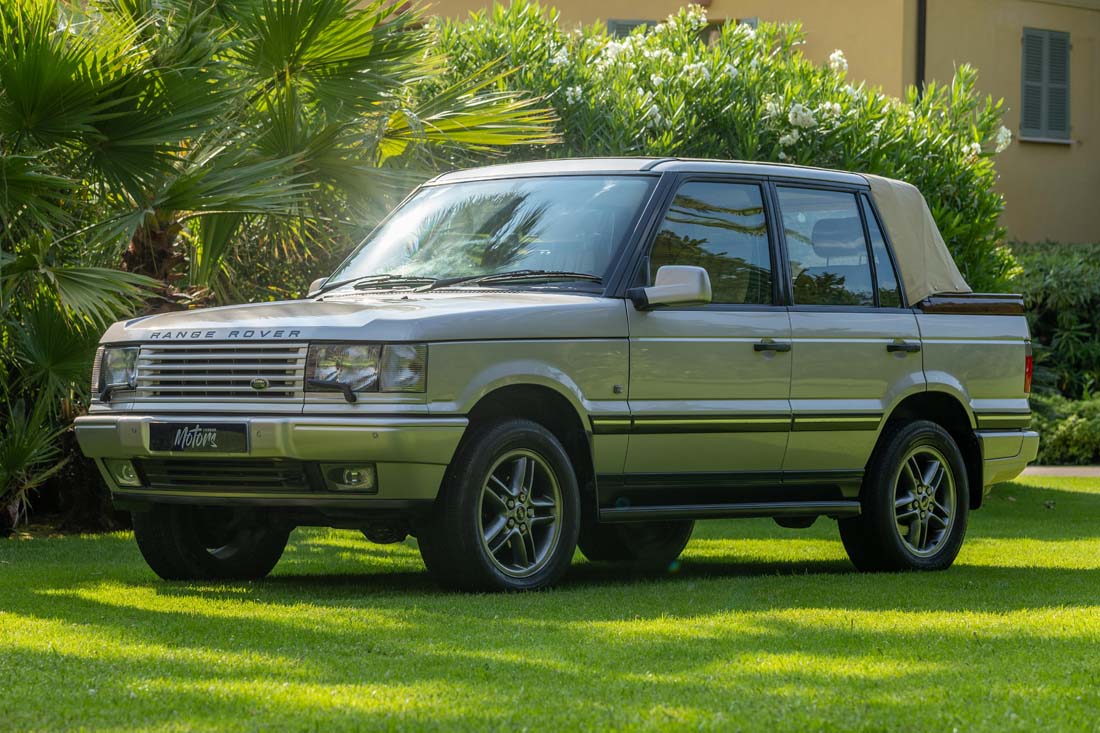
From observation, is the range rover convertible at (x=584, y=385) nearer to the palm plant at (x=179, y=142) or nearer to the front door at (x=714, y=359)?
the front door at (x=714, y=359)

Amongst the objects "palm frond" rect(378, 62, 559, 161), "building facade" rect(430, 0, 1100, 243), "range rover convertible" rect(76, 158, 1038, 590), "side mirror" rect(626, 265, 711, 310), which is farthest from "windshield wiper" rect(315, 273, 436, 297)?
"building facade" rect(430, 0, 1100, 243)

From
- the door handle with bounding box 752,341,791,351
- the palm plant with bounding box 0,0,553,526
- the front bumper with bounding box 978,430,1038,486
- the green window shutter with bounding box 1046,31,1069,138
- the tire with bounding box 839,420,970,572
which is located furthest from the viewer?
the green window shutter with bounding box 1046,31,1069,138

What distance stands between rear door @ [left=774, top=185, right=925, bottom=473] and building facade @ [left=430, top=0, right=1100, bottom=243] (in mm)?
14337

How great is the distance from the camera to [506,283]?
891 cm

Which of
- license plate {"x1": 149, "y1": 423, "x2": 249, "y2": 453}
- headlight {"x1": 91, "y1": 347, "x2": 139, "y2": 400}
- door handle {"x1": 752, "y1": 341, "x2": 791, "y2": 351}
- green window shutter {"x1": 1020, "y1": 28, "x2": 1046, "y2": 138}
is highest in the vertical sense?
green window shutter {"x1": 1020, "y1": 28, "x2": 1046, "y2": 138}

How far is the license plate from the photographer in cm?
811

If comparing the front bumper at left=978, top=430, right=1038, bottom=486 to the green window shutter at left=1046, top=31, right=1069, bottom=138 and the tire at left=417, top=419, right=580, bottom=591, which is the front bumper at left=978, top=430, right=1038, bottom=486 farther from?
the green window shutter at left=1046, top=31, right=1069, bottom=138

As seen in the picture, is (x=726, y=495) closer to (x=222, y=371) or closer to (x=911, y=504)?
(x=911, y=504)

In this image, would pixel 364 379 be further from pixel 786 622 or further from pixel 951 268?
pixel 951 268

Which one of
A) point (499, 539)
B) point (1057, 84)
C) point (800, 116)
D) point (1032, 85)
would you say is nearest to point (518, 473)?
point (499, 539)

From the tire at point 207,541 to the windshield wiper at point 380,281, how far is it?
47.0 inches

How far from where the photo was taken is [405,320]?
801 centimetres

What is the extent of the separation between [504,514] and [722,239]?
1.94 meters

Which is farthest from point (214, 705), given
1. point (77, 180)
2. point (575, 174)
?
point (77, 180)
